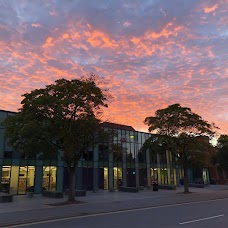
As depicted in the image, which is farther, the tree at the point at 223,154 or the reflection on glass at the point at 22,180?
the tree at the point at 223,154

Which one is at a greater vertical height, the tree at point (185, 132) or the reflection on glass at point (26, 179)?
the tree at point (185, 132)

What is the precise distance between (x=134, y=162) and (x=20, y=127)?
27.6 meters

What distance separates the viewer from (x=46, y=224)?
43.2ft

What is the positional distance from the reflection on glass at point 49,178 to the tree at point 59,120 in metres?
10.8

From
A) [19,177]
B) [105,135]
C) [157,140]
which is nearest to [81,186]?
[19,177]

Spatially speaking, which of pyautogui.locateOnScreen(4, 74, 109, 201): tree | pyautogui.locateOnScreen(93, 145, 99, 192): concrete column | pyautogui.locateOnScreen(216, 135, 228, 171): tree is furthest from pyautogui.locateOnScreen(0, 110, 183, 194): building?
pyautogui.locateOnScreen(216, 135, 228, 171): tree

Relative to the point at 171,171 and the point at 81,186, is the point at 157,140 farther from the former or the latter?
the point at 171,171

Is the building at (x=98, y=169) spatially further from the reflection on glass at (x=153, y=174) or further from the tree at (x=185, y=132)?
the tree at (x=185, y=132)

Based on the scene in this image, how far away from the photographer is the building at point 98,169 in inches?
1233

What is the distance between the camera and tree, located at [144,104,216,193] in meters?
34.3

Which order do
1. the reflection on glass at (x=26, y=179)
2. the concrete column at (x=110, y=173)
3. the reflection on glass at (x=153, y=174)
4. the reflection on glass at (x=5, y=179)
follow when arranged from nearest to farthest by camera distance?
the reflection on glass at (x=5, y=179) → the reflection on glass at (x=26, y=179) → the concrete column at (x=110, y=173) → the reflection on glass at (x=153, y=174)

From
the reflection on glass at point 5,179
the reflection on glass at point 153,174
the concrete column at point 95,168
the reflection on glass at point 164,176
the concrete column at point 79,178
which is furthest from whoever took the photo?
the reflection on glass at point 164,176

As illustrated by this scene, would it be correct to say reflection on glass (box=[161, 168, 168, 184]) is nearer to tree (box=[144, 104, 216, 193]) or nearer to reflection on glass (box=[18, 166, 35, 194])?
tree (box=[144, 104, 216, 193])

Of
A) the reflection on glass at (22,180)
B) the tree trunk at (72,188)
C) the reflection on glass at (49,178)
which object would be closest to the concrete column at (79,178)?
the reflection on glass at (49,178)
